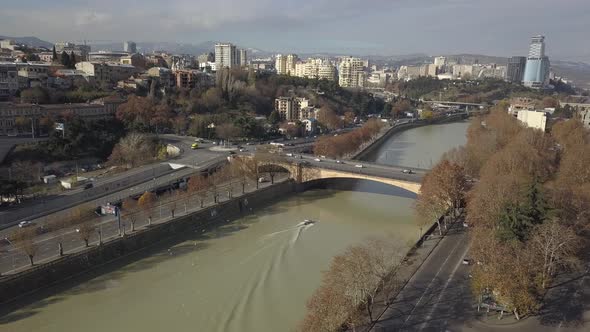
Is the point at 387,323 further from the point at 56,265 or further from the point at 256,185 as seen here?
the point at 256,185

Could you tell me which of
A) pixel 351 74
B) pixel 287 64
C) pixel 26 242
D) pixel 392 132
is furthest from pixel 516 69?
pixel 26 242

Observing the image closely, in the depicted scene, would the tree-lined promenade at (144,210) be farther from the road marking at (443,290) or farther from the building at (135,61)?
the building at (135,61)

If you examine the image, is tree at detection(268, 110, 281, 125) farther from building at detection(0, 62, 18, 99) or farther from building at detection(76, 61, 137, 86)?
building at detection(0, 62, 18, 99)

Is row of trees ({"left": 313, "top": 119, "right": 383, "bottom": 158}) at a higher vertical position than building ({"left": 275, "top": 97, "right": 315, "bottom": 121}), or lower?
lower

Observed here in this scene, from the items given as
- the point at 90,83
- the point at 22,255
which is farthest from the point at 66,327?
the point at 90,83

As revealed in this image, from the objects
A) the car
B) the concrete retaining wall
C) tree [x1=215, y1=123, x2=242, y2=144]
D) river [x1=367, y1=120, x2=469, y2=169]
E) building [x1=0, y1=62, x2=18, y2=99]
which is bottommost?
river [x1=367, y1=120, x2=469, y2=169]

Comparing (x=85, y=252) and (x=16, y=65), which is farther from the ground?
(x=16, y=65)

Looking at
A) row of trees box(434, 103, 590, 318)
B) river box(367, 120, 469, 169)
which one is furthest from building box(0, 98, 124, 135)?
row of trees box(434, 103, 590, 318)
